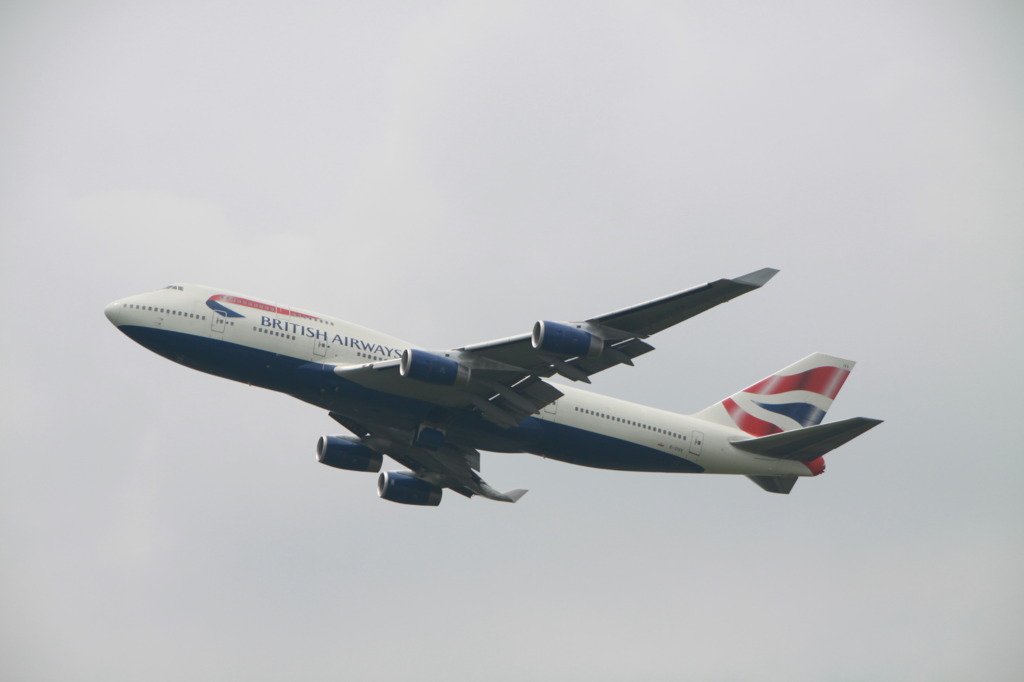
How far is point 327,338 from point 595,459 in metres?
11.5

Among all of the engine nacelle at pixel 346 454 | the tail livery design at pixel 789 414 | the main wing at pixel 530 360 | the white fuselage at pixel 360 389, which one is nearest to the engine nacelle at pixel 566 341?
the main wing at pixel 530 360

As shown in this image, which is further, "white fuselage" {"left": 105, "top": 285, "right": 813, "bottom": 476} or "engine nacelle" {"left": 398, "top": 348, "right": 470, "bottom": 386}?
"white fuselage" {"left": 105, "top": 285, "right": 813, "bottom": 476}

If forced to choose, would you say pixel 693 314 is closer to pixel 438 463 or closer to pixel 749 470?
pixel 749 470

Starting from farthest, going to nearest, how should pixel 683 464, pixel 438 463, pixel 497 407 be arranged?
1. pixel 438 463
2. pixel 683 464
3. pixel 497 407

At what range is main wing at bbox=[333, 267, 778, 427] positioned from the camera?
35562 millimetres

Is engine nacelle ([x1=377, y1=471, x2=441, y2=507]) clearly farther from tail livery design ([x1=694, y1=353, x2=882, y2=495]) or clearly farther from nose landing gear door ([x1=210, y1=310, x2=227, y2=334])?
nose landing gear door ([x1=210, y1=310, x2=227, y2=334])

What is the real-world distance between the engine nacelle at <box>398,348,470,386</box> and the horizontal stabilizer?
12791mm

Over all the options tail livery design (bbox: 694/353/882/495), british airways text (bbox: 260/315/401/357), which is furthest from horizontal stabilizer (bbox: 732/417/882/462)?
british airways text (bbox: 260/315/401/357)

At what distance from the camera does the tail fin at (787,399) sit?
4734cm

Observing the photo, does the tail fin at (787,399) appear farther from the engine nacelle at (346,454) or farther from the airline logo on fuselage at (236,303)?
the airline logo on fuselage at (236,303)

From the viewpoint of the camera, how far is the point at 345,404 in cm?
4056

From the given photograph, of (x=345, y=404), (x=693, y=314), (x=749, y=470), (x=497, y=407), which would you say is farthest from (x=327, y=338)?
(x=749, y=470)

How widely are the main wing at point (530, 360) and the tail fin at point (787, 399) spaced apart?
10.3 metres

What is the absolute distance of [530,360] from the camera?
39250 mm
